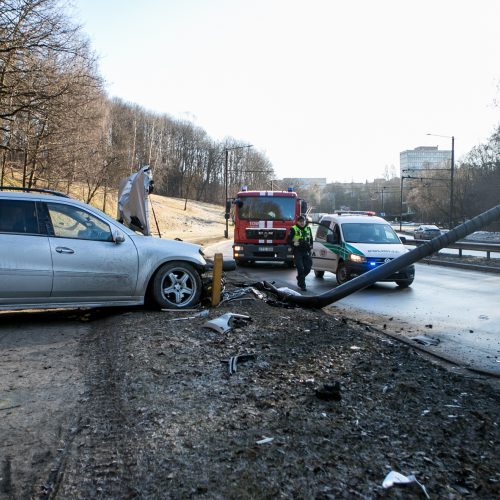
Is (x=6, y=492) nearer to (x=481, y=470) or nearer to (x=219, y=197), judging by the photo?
(x=481, y=470)

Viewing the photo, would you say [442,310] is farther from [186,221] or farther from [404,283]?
[186,221]

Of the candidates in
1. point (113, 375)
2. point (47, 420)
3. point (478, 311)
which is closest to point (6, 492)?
point (47, 420)

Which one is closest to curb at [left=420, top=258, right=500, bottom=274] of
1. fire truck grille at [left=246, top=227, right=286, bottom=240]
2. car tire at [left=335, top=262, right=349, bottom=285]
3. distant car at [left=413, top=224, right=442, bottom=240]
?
fire truck grille at [left=246, top=227, right=286, bottom=240]

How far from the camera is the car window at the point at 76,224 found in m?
7.07

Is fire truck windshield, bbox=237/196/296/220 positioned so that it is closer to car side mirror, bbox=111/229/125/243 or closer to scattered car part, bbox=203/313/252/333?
car side mirror, bbox=111/229/125/243

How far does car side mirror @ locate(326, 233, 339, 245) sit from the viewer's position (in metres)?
14.1

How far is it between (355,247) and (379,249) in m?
0.59

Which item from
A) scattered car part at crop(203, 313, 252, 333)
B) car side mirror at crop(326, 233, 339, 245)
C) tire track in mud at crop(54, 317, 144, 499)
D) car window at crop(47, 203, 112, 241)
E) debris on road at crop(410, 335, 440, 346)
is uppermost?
car window at crop(47, 203, 112, 241)

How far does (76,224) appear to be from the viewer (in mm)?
7176

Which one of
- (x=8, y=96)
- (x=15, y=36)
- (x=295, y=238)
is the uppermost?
(x=15, y=36)

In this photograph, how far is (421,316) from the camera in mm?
9406

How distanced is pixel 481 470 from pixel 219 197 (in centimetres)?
12602

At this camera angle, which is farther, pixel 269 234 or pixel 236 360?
pixel 269 234

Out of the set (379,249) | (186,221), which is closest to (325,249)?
(379,249)
